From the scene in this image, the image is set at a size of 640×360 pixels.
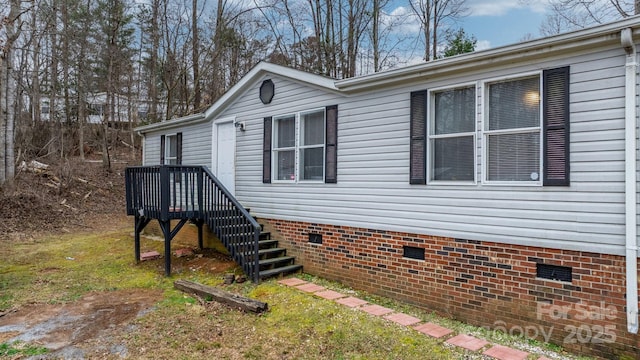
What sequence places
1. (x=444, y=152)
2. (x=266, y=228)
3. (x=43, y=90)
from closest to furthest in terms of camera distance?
(x=444, y=152), (x=266, y=228), (x=43, y=90)

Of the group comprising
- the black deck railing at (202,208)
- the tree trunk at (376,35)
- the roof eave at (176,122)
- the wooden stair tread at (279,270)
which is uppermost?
the tree trunk at (376,35)

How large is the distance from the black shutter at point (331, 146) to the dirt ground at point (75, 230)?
2640 millimetres

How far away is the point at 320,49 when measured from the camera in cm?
1617

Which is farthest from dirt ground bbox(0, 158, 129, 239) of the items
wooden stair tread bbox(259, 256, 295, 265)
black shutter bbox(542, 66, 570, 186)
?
black shutter bbox(542, 66, 570, 186)

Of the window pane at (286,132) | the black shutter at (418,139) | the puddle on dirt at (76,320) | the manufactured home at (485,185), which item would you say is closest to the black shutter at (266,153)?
the window pane at (286,132)

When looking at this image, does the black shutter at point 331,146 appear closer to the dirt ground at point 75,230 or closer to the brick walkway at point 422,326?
the brick walkway at point 422,326

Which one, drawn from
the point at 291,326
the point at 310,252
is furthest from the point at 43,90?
the point at 291,326

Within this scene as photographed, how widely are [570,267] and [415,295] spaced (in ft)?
6.43

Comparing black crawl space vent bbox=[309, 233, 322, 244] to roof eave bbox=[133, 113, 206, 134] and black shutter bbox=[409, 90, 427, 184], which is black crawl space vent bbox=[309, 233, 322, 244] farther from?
roof eave bbox=[133, 113, 206, 134]

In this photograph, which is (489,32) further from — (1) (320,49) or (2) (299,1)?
(2) (299,1)

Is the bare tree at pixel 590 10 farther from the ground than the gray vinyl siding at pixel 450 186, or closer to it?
farther from the ground

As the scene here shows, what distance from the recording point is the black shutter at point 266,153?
7770mm

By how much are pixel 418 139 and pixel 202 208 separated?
14.2 ft

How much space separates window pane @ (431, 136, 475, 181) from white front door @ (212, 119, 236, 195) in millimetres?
4731
